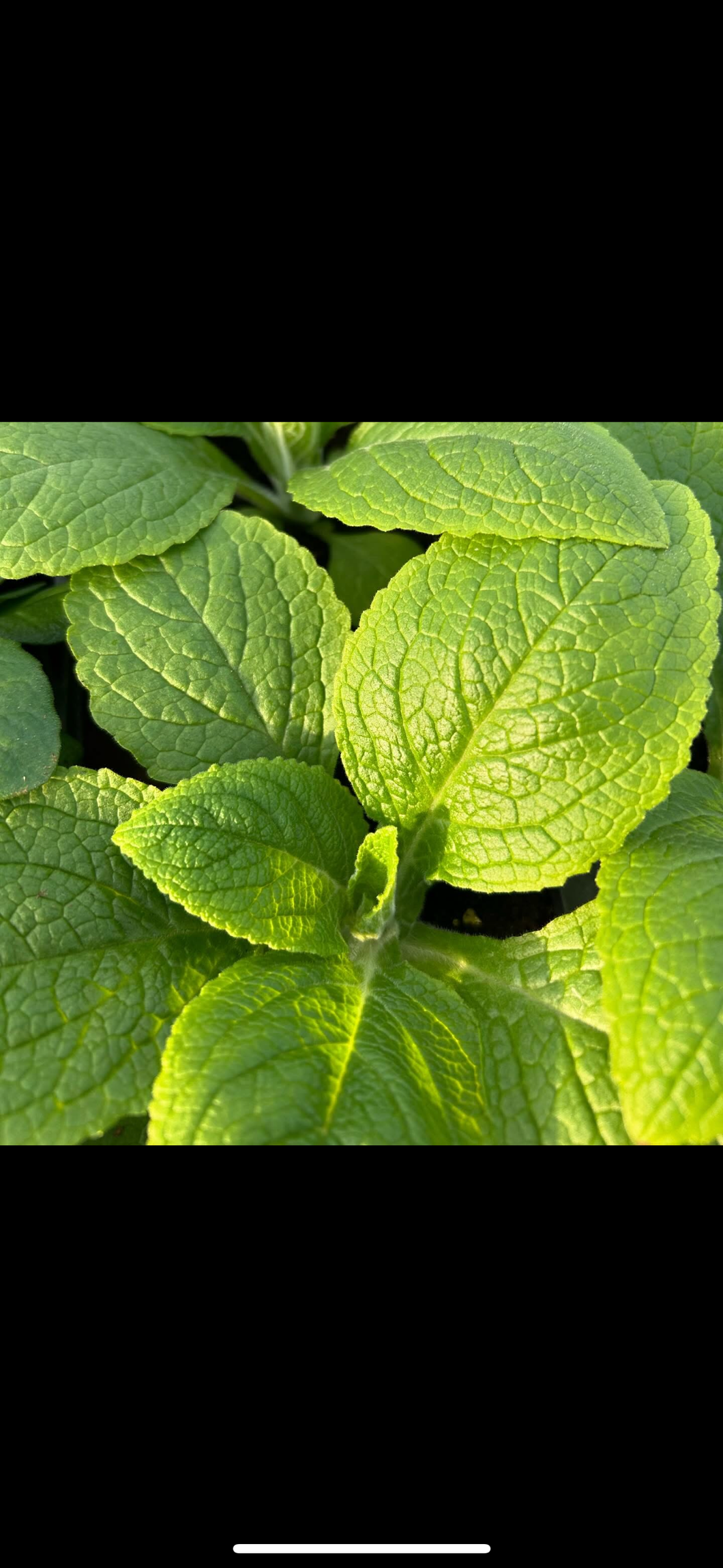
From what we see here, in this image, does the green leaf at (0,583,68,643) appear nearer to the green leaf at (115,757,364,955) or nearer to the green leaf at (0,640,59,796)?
the green leaf at (0,640,59,796)

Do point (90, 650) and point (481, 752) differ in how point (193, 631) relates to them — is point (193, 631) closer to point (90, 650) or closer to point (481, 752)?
point (90, 650)

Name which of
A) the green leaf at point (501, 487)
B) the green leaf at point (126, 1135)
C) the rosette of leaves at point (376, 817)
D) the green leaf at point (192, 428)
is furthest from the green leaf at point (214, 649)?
the green leaf at point (126, 1135)

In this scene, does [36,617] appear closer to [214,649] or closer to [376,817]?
[214,649]

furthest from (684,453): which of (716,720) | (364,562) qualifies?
(364,562)

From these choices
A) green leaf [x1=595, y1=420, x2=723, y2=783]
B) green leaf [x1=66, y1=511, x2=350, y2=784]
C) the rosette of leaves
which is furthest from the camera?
green leaf [x1=595, y1=420, x2=723, y2=783]

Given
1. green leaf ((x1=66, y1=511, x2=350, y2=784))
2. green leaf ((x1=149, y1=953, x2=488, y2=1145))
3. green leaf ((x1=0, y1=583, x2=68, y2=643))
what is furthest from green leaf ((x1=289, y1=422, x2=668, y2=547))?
green leaf ((x1=149, y1=953, x2=488, y2=1145))

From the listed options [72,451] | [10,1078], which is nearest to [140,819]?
[10,1078]
